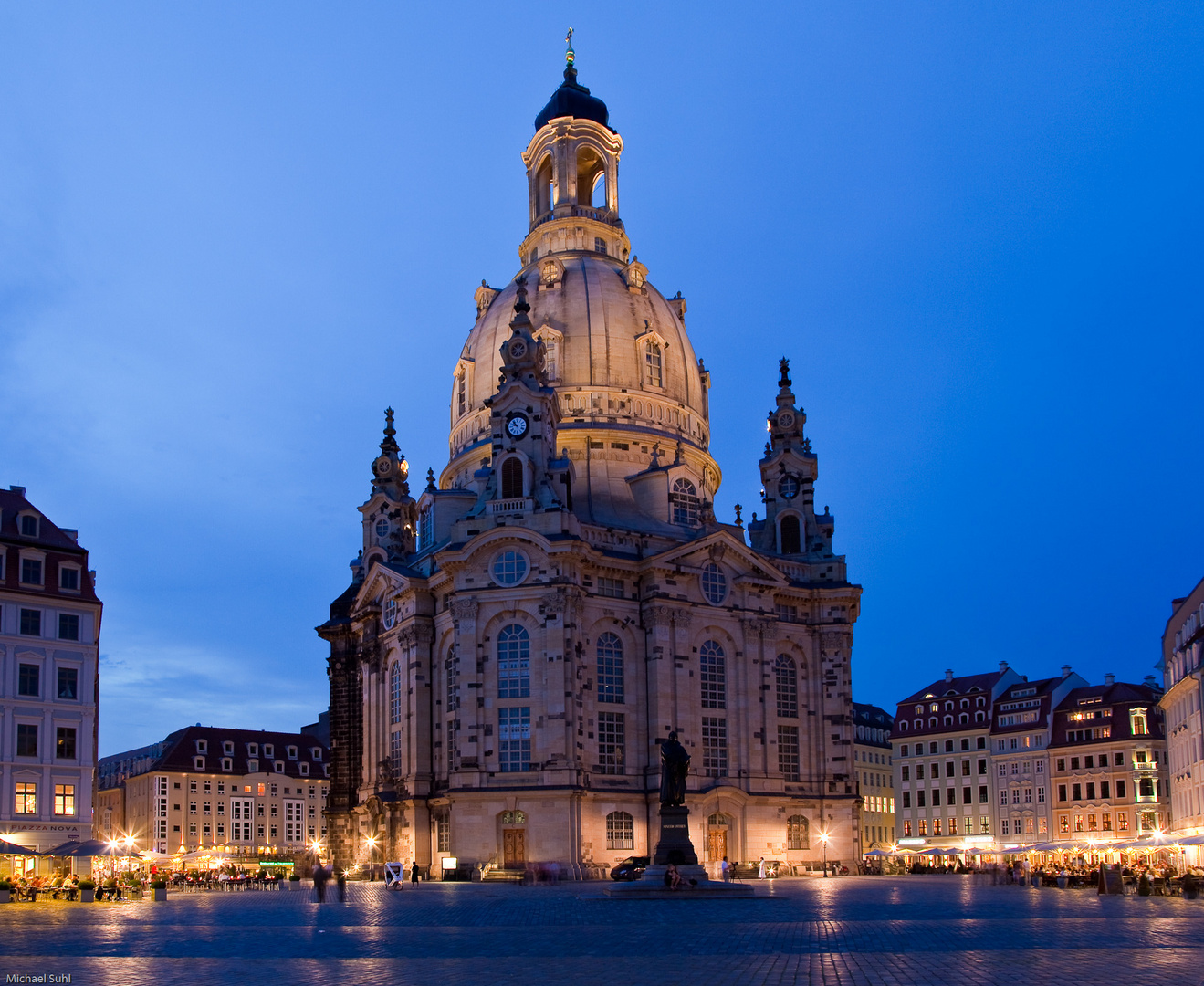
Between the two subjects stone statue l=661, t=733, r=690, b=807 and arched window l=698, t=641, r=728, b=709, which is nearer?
stone statue l=661, t=733, r=690, b=807

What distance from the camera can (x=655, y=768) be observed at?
3127 inches

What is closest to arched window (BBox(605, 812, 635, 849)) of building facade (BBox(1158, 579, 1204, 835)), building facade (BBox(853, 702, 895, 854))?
building facade (BBox(1158, 579, 1204, 835))

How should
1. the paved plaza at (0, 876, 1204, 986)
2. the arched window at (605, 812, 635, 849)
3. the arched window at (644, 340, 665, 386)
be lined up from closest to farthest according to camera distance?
1. the paved plaza at (0, 876, 1204, 986)
2. the arched window at (605, 812, 635, 849)
3. the arched window at (644, 340, 665, 386)

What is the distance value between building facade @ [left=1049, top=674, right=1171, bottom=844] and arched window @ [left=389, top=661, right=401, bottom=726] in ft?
187

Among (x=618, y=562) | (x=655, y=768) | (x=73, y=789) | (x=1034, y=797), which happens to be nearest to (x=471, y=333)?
(x=618, y=562)

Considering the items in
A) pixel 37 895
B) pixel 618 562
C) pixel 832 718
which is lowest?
pixel 37 895

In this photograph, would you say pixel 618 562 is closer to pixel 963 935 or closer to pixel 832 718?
pixel 832 718

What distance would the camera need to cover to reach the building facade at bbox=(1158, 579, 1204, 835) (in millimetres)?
74750

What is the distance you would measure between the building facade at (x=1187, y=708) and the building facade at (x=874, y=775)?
59.0 metres

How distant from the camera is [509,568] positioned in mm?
78688

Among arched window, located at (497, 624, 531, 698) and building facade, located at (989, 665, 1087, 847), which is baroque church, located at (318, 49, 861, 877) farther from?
building facade, located at (989, 665, 1087, 847)

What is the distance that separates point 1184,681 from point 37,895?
61190mm

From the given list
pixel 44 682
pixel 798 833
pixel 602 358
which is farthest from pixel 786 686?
pixel 44 682

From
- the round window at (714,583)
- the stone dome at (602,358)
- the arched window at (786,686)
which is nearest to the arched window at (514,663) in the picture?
the round window at (714,583)
